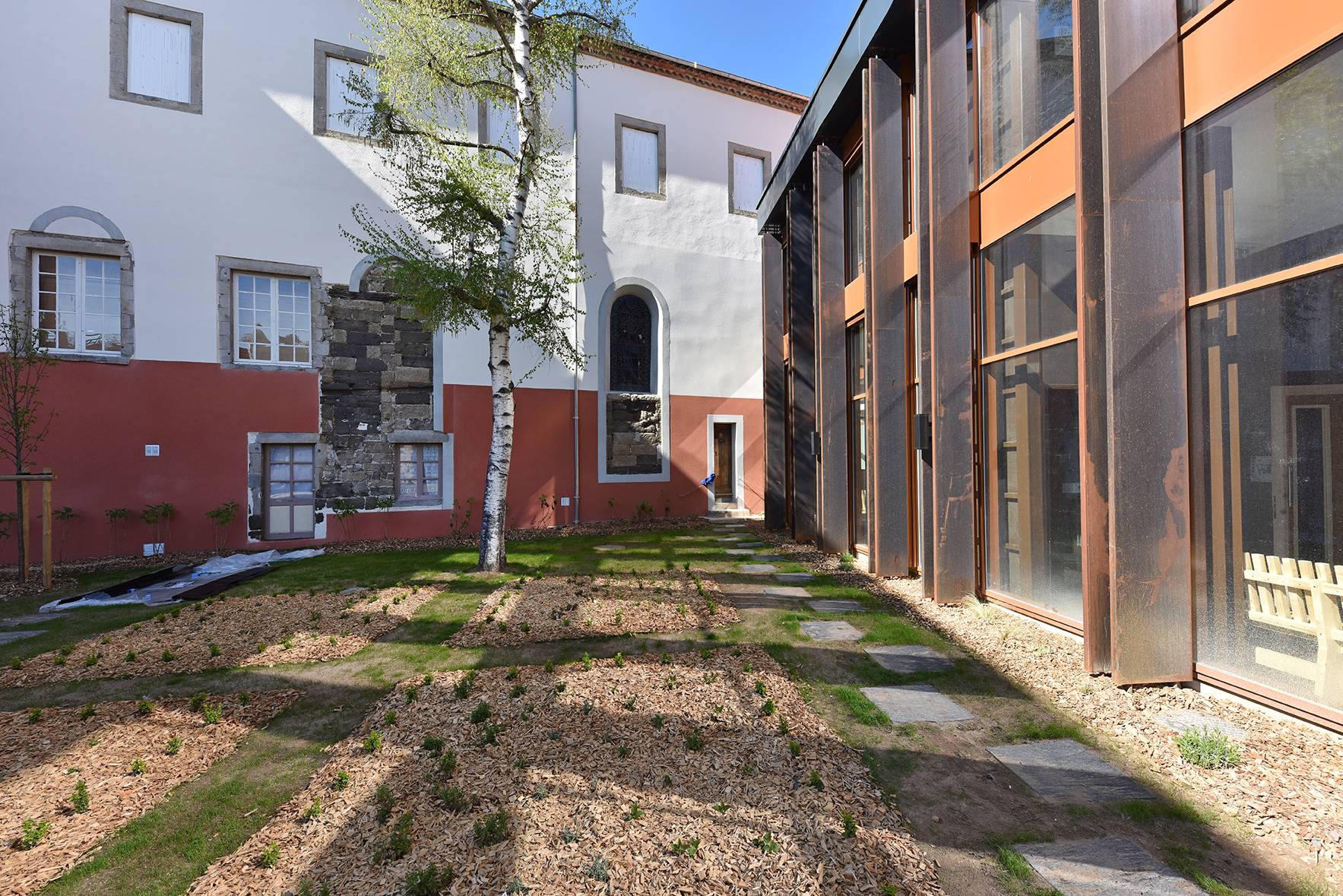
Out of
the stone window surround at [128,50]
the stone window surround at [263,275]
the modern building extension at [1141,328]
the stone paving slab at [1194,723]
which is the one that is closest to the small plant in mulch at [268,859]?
the stone paving slab at [1194,723]

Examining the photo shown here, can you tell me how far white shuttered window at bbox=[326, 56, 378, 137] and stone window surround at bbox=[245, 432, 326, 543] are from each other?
19.5 feet

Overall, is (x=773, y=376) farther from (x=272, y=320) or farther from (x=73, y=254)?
(x=73, y=254)

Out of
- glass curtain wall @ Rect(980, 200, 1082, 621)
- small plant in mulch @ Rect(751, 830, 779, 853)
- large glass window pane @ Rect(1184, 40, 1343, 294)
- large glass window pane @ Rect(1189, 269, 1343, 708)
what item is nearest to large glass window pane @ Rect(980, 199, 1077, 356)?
glass curtain wall @ Rect(980, 200, 1082, 621)

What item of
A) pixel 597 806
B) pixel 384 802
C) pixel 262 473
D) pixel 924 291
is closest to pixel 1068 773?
pixel 597 806

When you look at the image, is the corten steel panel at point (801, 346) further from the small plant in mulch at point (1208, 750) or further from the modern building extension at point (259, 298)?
the small plant in mulch at point (1208, 750)

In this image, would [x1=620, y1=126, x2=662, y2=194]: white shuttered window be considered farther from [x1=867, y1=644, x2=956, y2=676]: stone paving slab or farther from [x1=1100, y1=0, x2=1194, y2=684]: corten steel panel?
[x1=867, y1=644, x2=956, y2=676]: stone paving slab

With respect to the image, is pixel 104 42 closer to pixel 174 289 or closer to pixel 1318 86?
pixel 174 289

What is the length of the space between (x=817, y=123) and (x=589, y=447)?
785 centimetres

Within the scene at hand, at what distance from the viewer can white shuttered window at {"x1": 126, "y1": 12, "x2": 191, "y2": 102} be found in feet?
31.0

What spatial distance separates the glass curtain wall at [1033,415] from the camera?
456 cm

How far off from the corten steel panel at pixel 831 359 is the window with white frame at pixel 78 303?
39.0 feet

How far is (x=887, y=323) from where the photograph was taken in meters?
7.02

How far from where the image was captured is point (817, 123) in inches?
344

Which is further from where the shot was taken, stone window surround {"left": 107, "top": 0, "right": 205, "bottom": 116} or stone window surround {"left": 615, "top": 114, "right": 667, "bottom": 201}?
stone window surround {"left": 615, "top": 114, "right": 667, "bottom": 201}
